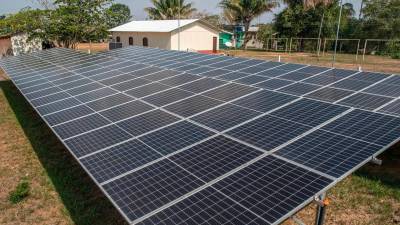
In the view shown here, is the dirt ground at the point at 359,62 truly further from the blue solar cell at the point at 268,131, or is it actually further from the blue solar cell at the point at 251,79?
the blue solar cell at the point at 268,131

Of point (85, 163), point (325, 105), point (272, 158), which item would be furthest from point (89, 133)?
point (325, 105)

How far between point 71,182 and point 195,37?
39135 millimetres

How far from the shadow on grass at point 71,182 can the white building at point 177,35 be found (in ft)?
97.6

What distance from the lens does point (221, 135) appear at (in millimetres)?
6824

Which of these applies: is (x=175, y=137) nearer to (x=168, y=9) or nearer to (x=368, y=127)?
(x=368, y=127)

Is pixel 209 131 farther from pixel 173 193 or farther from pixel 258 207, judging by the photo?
pixel 258 207

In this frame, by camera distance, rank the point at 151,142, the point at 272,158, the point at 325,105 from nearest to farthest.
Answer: the point at 272,158 → the point at 151,142 → the point at 325,105

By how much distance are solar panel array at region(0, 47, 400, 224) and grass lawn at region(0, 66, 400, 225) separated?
191cm

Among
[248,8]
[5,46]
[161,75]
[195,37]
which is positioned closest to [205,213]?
[161,75]

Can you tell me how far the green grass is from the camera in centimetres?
839

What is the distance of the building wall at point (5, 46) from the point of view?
38656 millimetres

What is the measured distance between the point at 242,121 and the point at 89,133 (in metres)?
3.77

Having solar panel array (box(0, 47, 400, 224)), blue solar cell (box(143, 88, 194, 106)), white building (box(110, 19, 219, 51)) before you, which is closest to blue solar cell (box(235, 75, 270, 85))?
solar panel array (box(0, 47, 400, 224))

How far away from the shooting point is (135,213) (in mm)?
4543
